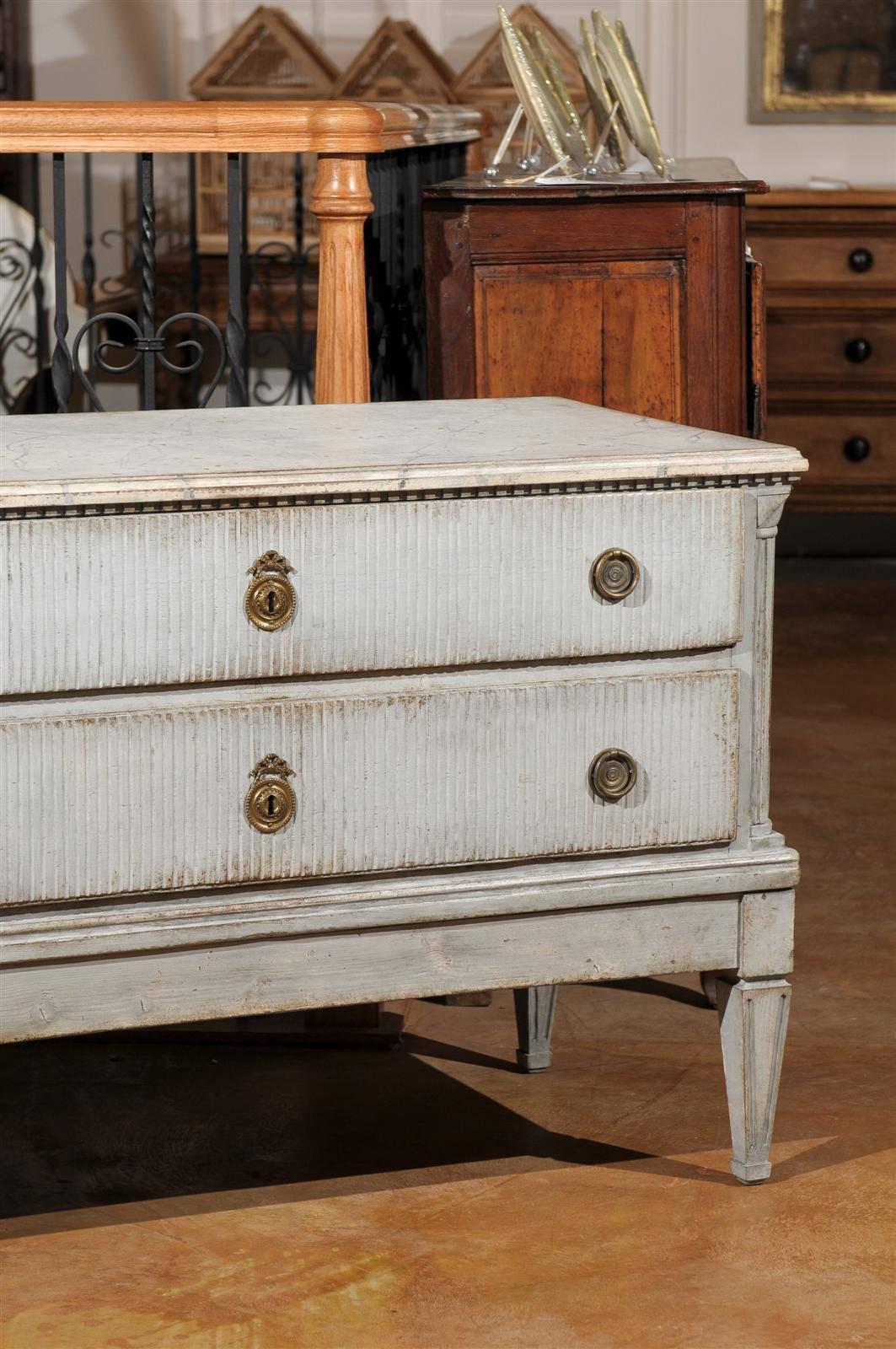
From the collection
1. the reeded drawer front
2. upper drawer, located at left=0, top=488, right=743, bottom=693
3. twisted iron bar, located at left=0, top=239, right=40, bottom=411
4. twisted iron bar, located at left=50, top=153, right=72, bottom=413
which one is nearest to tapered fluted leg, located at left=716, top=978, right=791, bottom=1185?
the reeded drawer front

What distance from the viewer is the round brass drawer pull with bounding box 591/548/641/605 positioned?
6.36ft

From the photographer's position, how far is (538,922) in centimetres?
204

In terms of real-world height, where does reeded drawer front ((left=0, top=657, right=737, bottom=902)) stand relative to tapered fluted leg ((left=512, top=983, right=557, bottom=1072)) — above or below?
above

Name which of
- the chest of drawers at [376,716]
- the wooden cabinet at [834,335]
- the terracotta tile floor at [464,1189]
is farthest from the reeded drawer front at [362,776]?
the wooden cabinet at [834,335]

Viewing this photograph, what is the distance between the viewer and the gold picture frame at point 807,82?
6965mm

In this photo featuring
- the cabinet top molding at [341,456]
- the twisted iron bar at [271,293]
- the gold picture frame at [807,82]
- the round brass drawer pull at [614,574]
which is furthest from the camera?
the gold picture frame at [807,82]

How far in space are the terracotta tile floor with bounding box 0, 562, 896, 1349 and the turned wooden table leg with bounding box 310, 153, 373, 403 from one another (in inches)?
38.1

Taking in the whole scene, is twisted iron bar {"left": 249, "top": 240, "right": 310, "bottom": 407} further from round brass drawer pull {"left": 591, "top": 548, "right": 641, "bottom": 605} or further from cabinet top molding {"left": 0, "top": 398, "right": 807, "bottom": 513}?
round brass drawer pull {"left": 591, "top": 548, "right": 641, "bottom": 605}

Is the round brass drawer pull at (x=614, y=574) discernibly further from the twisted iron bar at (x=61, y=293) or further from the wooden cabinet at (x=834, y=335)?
the wooden cabinet at (x=834, y=335)

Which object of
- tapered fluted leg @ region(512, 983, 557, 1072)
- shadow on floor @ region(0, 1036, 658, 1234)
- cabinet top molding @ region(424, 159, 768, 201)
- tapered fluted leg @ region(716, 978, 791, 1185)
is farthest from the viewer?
cabinet top molding @ region(424, 159, 768, 201)

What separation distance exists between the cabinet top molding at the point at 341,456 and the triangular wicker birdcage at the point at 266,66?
499cm

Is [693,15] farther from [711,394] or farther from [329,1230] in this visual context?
[329,1230]

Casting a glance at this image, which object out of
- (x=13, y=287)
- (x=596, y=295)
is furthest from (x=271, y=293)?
(x=596, y=295)

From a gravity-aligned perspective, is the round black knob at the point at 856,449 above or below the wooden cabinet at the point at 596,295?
below
